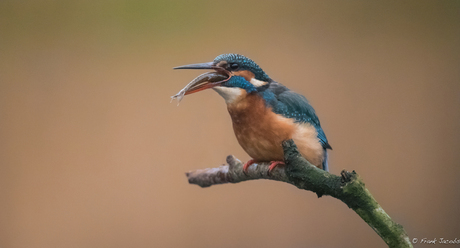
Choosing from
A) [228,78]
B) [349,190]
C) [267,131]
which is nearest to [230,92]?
[228,78]

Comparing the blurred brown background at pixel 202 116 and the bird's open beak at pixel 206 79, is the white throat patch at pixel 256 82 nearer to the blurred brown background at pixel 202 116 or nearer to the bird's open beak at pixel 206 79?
the bird's open beak at pixel 206 79

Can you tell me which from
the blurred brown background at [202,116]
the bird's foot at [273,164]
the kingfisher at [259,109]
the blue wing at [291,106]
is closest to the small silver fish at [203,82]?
the kingfisher at [259,109]

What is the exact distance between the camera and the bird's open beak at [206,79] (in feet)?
3.63

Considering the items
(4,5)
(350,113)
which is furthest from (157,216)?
(4,5)

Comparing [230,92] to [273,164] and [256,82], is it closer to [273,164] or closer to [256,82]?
[256,82]

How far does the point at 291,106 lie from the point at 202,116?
0.62 m

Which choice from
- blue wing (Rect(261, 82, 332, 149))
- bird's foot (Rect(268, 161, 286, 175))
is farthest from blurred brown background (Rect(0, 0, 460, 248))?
bird's foot (Rect(268, 161, 286, 175))

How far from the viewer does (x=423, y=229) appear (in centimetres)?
146

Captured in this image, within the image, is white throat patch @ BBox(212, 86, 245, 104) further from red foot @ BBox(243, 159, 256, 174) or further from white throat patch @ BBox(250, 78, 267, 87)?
red foot @ BBox(243, 159, 256, 174)

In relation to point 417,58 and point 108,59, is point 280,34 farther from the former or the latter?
point 108,59

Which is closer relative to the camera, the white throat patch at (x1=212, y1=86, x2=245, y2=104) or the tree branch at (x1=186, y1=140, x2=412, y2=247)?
the tree branch at (x1=186, y1=140, x2=412, y2=247)

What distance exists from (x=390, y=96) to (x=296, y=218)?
0.68m

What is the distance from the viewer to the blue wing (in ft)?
3.74

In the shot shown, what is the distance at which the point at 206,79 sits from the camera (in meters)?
1.12
